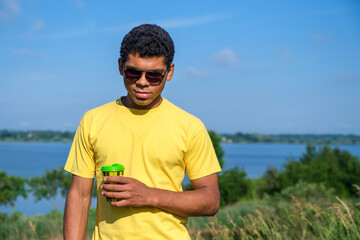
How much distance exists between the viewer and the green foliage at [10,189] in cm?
1964

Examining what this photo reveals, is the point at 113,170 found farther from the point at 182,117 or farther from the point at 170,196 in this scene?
the point at 182,117

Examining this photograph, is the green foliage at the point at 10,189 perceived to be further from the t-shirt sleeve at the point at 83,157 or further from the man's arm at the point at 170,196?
the man's arm at the point at 170,196

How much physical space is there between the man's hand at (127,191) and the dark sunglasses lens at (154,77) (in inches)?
22.2

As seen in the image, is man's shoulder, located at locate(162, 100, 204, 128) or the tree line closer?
man's shoulder, located at locate(162, 100, 204, 128)

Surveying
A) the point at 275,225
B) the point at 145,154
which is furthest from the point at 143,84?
the point at 275,225

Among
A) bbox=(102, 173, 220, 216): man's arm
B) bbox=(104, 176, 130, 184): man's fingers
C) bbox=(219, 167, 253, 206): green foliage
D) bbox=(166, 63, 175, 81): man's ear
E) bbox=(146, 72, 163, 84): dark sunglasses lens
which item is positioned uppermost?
bbox=(166, 63, 175, 81): man's ear

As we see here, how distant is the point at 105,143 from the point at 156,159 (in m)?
0.29

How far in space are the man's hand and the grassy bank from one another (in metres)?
2.54

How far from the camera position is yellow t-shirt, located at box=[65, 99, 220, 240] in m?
2.26

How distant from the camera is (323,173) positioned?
2327 cm

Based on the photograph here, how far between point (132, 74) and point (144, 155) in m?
0.46

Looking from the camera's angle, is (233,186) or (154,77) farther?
(233,186)

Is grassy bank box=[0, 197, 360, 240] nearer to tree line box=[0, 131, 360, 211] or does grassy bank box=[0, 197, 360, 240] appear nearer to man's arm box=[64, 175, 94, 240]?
man's arm box=[64, 175, 94, 240]

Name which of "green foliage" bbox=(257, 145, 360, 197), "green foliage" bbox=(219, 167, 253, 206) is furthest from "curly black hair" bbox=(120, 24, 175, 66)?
"green foliage" bbox=(219, 167, 253, 206)
